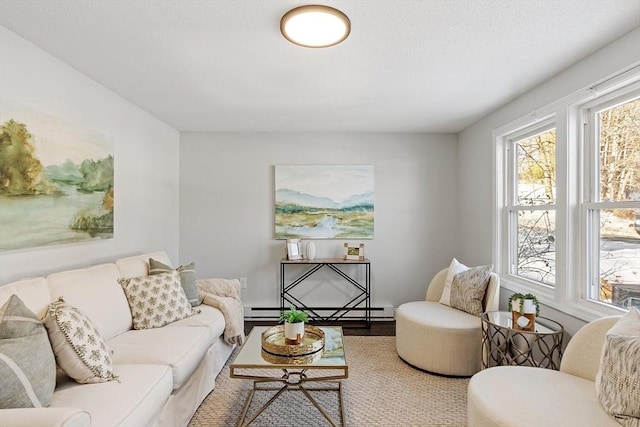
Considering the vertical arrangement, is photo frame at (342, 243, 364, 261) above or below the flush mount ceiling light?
below

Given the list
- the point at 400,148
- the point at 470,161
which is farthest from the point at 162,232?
the point at 470,161

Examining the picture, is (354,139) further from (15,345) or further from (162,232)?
(15,345)

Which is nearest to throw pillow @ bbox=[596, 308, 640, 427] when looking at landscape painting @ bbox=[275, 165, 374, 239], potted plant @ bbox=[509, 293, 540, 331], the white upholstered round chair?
potted plant @ bbox=[509, 293, 540, 331]

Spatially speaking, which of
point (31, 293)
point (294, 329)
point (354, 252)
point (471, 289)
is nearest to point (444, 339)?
point (471, 289)

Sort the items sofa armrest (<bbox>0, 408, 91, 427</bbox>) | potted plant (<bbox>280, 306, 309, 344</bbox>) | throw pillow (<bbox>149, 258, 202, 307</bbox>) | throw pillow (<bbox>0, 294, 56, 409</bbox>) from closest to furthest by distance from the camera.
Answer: sofa armrest (<bbox>0, 408, 91, 427</bbox>), throw pillow (<bbox>0, 294, 56, 409</bbox>), potted plant (<bbox>280, 306, 309, 344</bbox>), throw pillow (<bbox>149, 258, 202, 307</bbox>)

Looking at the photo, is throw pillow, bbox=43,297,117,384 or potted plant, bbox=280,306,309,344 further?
potted plant, bbox=280,306,309,344

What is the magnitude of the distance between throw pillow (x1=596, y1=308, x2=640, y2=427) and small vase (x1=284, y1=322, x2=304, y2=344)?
154cm

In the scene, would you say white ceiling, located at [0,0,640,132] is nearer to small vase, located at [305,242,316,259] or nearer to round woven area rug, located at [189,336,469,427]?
small vase, located at [305,242,316,259]

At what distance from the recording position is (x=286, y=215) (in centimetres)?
428

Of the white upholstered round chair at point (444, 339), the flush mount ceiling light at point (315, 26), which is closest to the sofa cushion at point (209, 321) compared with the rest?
the white upholstered round chair at point (444, 339)

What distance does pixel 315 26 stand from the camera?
1.82 m

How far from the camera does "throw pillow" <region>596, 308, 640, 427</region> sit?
137 centimetres

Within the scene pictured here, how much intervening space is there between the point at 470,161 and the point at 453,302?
173cm

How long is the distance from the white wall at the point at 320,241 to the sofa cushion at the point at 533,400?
2427 mm
